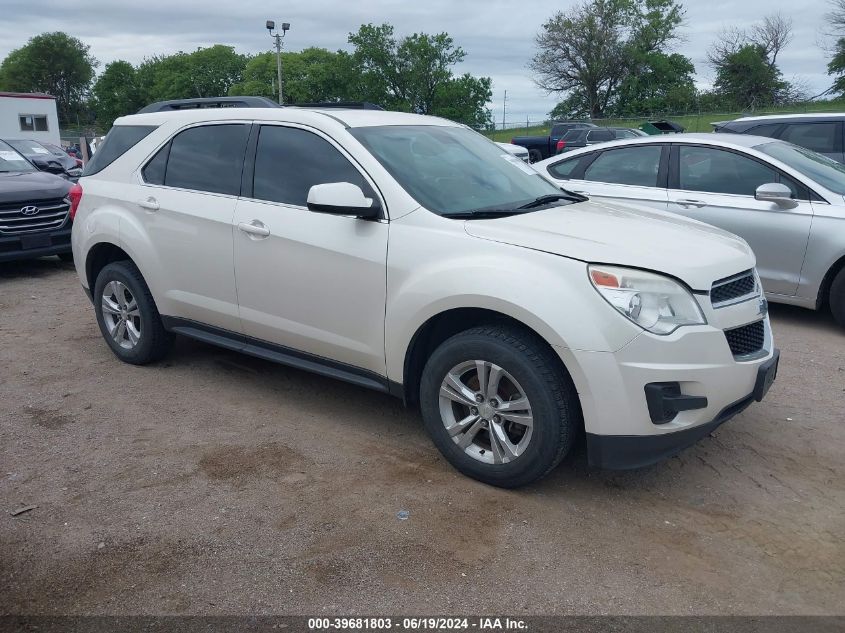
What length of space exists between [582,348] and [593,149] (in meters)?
4.85

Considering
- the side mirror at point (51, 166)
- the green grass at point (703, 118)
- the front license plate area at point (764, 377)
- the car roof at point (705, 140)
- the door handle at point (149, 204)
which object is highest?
the green grass at point (703, 118)

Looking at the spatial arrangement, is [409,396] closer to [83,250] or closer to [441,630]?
[441,630]

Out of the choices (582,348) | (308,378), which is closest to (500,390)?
(582,348)

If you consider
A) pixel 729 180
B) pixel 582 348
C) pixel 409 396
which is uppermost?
pixel 729 180

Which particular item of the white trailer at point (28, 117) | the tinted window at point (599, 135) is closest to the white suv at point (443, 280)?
the tinted window at point (599, 135)

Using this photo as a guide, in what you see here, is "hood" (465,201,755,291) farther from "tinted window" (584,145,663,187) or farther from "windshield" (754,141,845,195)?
"tinted window" (584,145,663,187)

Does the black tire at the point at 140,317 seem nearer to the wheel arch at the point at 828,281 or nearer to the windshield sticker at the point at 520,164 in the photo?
the windshield sticker at the point at 520,164

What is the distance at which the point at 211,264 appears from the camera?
15.6 feet

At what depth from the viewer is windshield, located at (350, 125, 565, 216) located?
13.5ft

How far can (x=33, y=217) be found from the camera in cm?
906

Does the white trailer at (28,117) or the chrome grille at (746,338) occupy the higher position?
the white trailer at (28,117)

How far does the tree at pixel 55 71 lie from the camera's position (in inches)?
3868

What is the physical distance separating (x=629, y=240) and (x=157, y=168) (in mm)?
3235

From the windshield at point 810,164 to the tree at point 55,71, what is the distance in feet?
340
